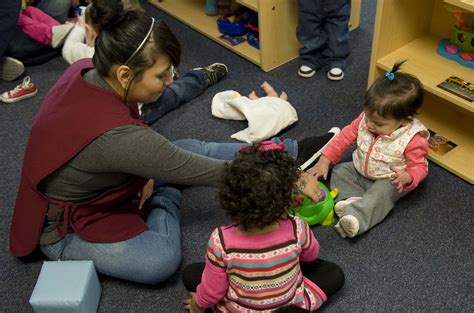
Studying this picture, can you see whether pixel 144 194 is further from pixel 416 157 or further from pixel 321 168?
pixel 416 157

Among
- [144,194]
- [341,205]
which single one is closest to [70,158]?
[144,194]

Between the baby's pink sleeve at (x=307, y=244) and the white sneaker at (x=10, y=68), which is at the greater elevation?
the baby's pink sleeve at (x=307, y=244)

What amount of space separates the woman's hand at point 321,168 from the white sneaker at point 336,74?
67 centimetres

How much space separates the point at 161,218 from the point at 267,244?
22.4 inches

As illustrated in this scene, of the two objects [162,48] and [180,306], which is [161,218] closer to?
[180,306]

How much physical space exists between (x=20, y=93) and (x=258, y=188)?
71.4 inches

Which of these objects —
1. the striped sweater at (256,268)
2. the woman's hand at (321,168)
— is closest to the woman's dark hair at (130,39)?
the striped sweater at (256,268)

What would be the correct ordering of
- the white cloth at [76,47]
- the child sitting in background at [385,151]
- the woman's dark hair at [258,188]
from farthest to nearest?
the white cloth at [76,47], the child sitting in background at [385,151], the woman's dark hair at [258,188]

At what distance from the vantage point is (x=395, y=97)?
1464mm

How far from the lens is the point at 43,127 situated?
52.4 inches

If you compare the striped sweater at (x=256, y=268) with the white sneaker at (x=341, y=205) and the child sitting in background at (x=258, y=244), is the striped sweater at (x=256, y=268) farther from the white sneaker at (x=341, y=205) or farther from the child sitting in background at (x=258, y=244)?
the white sneaker at (x=341, y=205)

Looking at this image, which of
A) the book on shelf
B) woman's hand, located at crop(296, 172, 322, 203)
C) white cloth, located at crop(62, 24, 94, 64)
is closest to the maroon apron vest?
woman's hand, located at crop(296, 172, 322, 203)

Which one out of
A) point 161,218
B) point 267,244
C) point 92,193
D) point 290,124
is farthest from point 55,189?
point 290,124

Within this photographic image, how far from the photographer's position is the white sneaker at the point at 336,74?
2.25 m
